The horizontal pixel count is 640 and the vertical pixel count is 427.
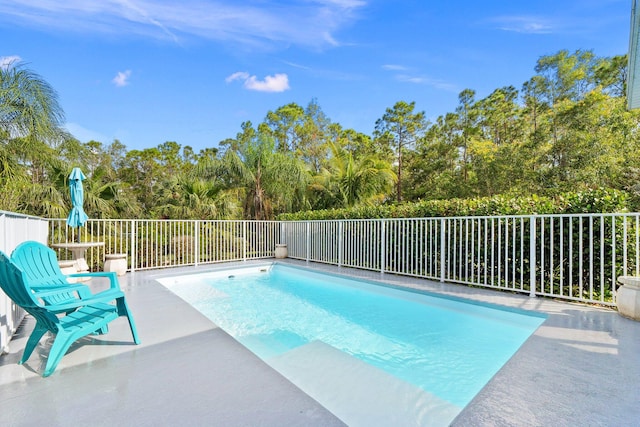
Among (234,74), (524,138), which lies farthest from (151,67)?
(524,138)

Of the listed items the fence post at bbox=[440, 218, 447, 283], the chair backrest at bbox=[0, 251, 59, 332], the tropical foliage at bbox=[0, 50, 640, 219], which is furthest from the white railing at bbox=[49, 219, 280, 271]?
the fence post at bbox=[440, 218, 447, 283]

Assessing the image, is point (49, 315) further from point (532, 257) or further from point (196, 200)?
point (196, 200)

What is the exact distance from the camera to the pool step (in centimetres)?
167

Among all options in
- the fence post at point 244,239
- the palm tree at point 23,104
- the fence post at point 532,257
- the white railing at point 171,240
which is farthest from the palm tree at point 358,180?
the palm tree at point 23,104

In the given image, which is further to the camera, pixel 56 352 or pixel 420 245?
pixel 420 245

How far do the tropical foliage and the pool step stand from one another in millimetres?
4298

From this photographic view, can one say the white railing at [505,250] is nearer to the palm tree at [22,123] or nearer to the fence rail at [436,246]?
the fence rail at [436,246]

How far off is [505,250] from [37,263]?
595cm

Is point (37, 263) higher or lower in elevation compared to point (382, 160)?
lower

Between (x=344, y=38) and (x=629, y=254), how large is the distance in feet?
27.5

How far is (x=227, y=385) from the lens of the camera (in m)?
1.92

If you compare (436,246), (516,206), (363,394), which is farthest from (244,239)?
(363,394)

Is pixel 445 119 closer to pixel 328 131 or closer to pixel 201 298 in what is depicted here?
pixel 328 131

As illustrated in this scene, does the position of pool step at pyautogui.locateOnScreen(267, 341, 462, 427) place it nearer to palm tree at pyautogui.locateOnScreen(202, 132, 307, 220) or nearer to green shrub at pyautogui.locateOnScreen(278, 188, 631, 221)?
green shrub at pyautogui.locateOnScreen(278, 188, 631, 221)
